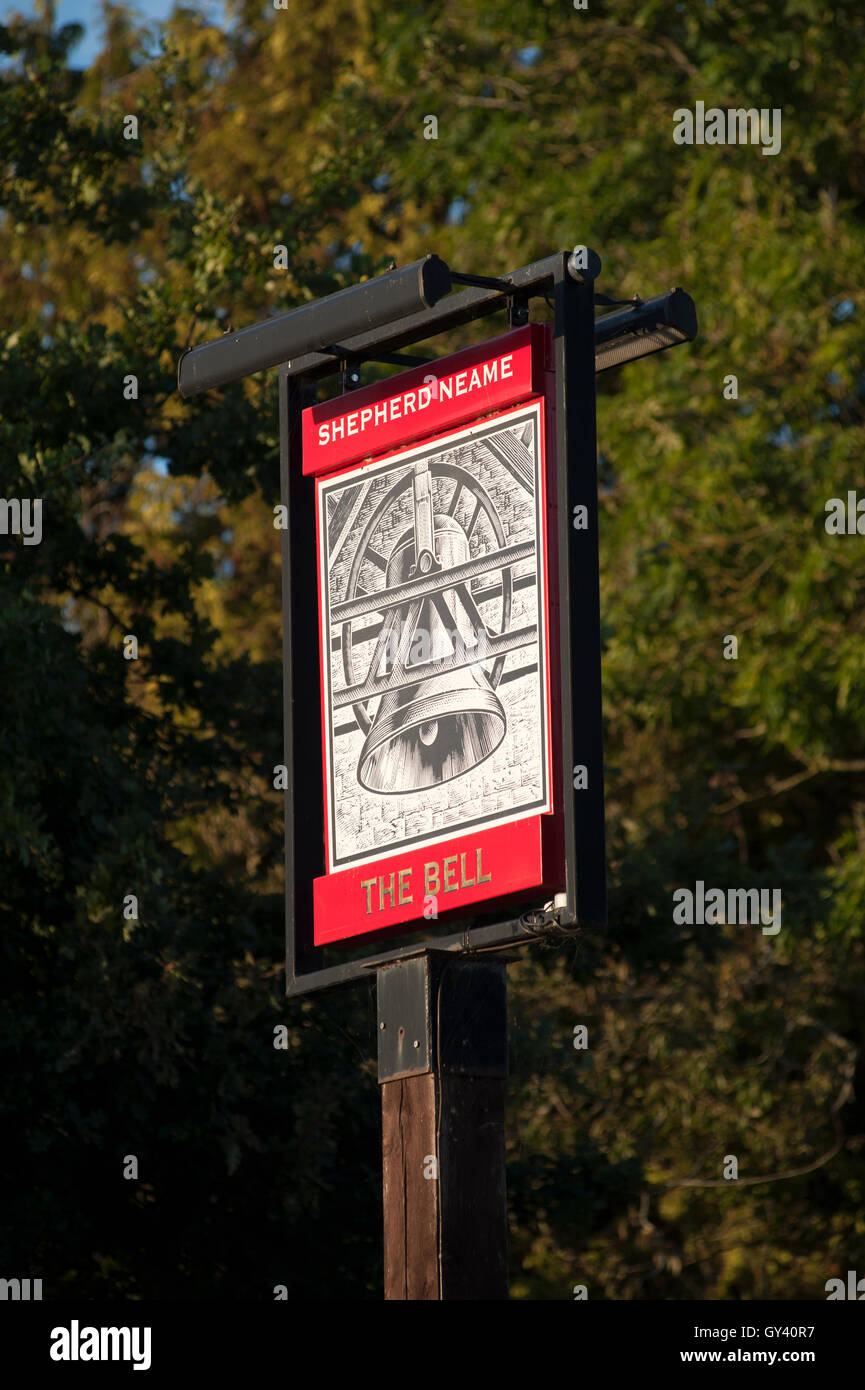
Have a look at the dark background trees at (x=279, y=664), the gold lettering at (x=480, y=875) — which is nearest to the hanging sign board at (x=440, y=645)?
the gold lettering at (x=480, y=875)

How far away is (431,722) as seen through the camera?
6.86 metres

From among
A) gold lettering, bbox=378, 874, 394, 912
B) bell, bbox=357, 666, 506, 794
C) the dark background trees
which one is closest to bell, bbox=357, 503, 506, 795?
bell, bbox=357, 666, 506, 794

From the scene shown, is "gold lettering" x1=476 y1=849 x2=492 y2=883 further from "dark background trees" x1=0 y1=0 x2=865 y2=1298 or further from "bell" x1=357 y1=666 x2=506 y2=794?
"dark background trees" x1=0 y1=0 x2=865 y2=1298

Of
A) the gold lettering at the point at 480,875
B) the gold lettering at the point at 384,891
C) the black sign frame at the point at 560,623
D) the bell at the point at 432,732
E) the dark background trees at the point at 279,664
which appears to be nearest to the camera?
the black sign frame at the point at 560,623

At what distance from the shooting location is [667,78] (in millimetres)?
20641

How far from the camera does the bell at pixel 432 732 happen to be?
6.75 m

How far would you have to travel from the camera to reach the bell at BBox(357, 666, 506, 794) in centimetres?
675

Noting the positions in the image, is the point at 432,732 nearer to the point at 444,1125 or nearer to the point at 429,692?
the point at 429,692

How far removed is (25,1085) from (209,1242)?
6.57ft

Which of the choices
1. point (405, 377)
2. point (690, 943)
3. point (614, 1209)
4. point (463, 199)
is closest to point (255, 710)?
point (690, 943)

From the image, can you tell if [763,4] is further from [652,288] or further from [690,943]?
[690,943]

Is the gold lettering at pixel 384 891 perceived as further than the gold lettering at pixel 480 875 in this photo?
Yes

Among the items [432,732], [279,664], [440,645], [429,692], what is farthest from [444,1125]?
[279,664]

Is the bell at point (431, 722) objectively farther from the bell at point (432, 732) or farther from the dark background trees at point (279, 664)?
the dark background trees at point (279, 664)
